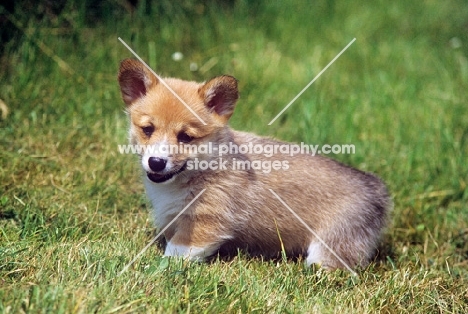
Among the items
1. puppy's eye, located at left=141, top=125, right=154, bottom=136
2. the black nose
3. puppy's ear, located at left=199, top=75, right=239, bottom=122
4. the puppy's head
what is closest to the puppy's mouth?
the puppy's head

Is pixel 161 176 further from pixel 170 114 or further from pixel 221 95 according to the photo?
pixel 221 95

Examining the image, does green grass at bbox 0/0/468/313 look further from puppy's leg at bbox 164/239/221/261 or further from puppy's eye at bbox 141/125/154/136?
puppy's eye at bbox 141/125/154/136

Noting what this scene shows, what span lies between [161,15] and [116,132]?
1.84 meters

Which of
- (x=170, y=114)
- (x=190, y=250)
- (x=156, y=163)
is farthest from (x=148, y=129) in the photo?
(x=190, y=250)

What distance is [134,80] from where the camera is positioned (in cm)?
404

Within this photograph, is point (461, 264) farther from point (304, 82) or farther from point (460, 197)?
point (304, 82)

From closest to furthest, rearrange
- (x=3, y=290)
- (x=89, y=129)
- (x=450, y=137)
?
(x=3, y=290) → (x=89, y=129) → (x=450, y=137)

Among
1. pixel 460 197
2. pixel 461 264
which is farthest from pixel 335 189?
pixel 460 197

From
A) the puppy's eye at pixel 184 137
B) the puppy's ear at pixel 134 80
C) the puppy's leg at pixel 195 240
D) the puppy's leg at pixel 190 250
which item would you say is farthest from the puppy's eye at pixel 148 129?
the puppy's leg at pixel 190 250

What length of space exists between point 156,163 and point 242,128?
2141 millimetres

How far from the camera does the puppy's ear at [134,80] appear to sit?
3.95m

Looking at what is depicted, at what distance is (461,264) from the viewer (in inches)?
181

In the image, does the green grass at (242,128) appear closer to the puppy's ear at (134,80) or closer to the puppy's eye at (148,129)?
the puppy's eye at (148,129)

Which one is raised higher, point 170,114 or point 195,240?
point 170,114
